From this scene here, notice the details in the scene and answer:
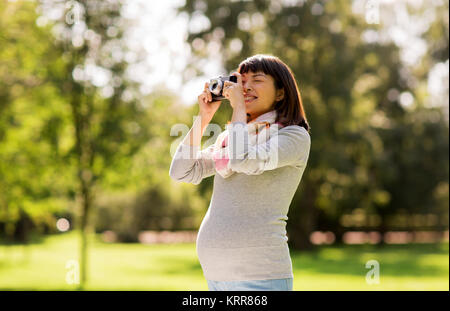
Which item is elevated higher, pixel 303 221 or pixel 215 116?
pixel 215 116

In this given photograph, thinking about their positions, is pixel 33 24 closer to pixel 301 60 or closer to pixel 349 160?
pixel 301 60

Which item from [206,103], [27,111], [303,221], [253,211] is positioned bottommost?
[303,221]

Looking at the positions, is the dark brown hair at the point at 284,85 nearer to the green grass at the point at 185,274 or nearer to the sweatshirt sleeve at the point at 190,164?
the sweatshirt sleeve at the point at 190,164

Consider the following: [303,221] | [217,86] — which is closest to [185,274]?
[303,221]

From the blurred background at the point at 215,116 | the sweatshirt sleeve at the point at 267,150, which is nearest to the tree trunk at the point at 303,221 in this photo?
the blurred background at the point at 215,116

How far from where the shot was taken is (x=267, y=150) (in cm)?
207

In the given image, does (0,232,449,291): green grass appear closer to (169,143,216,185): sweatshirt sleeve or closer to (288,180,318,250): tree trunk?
(288,180,318,250): tree trunk

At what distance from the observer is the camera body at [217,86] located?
7.54 feet

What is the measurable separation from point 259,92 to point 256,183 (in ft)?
1.42

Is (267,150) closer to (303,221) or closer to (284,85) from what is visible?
(284,85)

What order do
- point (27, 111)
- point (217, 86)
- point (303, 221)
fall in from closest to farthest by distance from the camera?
point (217, 86) → point (27, 111) → point (303, 221)

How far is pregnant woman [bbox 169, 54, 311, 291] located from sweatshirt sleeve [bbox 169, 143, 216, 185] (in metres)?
0.10

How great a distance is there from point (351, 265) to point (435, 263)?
11.0ft

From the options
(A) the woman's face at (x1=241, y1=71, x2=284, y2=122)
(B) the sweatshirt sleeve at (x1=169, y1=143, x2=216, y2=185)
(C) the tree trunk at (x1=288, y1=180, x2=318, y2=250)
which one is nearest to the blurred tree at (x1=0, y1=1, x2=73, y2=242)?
(C) the tree trunk at (x1=288, y1=180, x2=318, y2=250)
